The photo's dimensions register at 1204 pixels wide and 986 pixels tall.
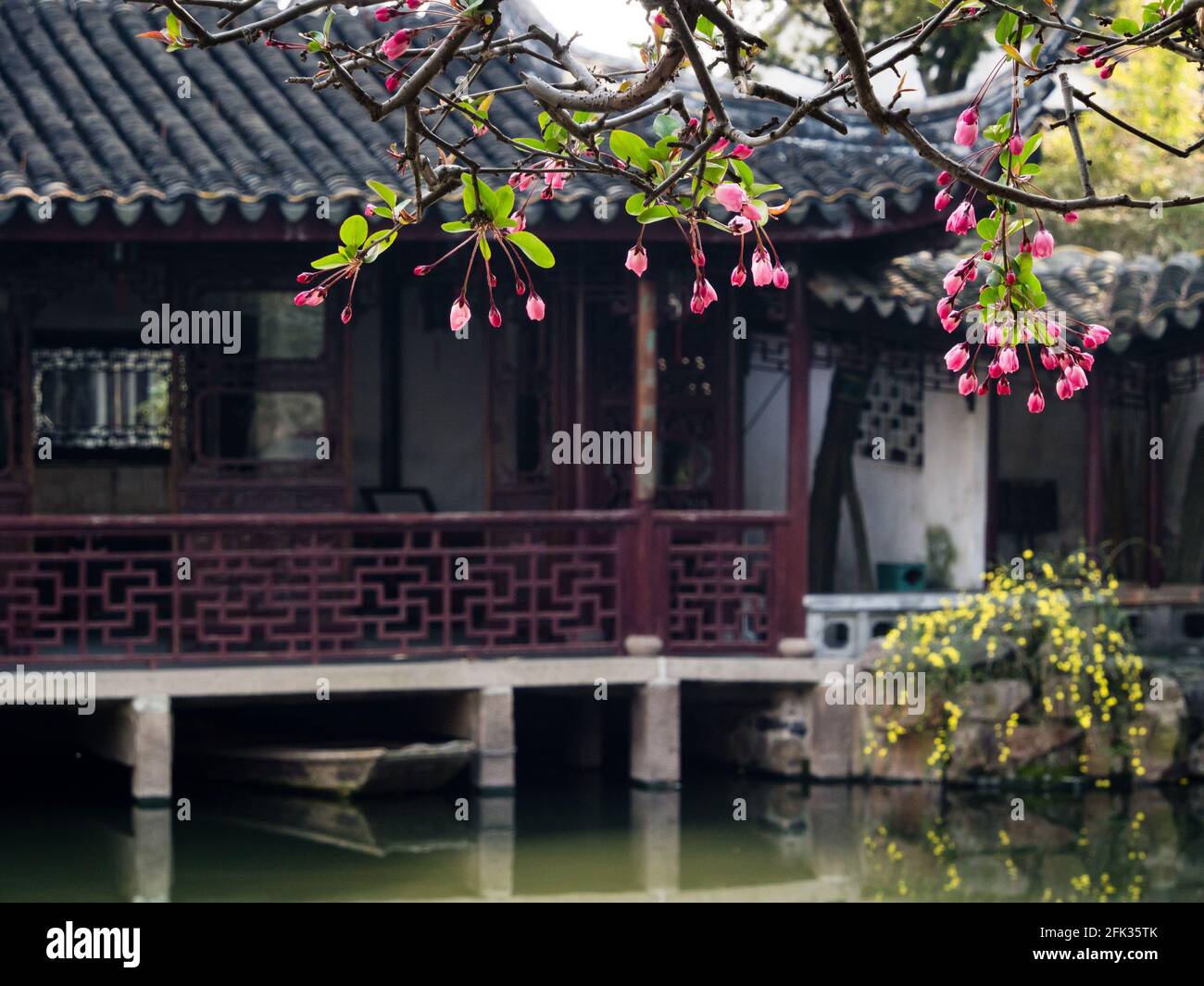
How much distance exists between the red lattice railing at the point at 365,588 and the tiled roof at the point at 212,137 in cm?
158

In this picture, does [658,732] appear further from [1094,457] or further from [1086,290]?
[1086,290]

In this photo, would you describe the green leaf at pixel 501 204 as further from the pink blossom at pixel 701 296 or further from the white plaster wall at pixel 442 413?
the white plaster wall at pixel 442 413

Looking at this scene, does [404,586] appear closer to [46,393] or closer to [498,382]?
[498,382]

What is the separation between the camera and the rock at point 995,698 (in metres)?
9.75

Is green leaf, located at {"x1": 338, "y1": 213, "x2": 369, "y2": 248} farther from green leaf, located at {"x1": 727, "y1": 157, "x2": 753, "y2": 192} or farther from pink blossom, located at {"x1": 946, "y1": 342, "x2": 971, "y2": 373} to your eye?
pink blossom, located at {"x1": 946, "y1": 342, "x2": 971, "y2": 373}

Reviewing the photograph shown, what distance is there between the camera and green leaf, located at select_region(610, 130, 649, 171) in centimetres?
366

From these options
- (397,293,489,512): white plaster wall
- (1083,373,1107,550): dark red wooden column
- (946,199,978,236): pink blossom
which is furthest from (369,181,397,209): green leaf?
(1083,373,1107,550): dark red wooden column

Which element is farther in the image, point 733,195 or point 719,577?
point 719,577

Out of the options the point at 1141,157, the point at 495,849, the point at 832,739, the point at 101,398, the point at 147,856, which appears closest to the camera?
Answer: the point at 147,856

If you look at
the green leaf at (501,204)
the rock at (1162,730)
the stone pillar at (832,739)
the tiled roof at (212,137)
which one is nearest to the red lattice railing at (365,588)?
the stone pillar at (832,739)

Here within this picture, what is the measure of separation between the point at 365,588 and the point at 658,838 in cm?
191

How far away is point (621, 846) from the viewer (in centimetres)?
866

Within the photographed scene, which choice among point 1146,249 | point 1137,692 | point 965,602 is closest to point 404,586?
point 965,602

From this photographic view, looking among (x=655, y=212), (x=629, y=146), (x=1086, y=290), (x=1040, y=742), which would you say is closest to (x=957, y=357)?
(x=655, y=212)
